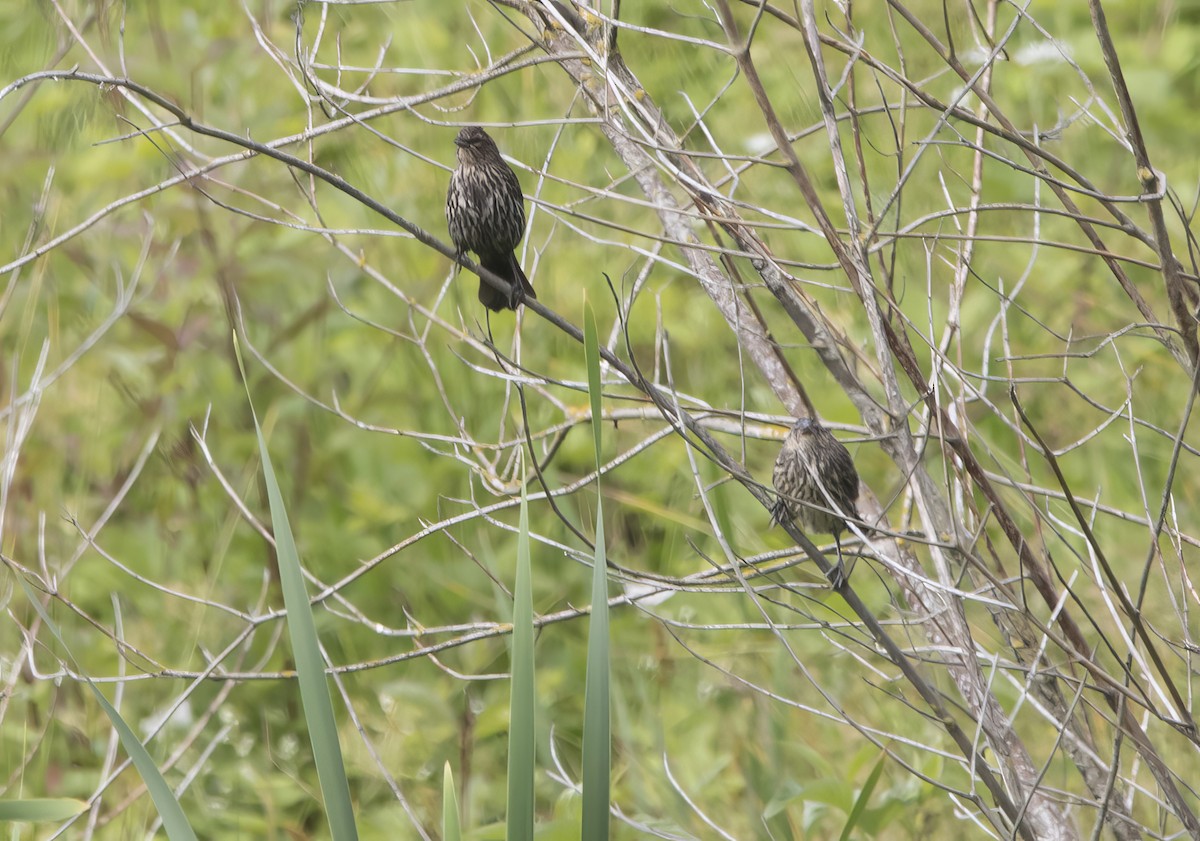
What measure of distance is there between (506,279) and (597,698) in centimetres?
167

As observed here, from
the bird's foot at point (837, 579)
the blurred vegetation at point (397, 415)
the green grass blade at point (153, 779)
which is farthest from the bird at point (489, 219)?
the green grass blade at point (153, 779)

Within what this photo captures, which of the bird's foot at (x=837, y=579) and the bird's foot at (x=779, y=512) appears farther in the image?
the bird's foot at (x=779, y=512)

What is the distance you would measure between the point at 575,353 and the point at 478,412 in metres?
0.47

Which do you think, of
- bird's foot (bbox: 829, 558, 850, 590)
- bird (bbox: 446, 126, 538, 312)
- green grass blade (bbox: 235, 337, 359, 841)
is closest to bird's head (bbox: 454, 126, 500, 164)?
bird (bbox: 446, 126, 538, 312)

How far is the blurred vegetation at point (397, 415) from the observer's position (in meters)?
3.49

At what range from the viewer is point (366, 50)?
5.42 meters

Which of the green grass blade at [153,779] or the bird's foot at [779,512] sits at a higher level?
the bird's foot at [779,512]

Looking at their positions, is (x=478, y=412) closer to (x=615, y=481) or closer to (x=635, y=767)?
(x=615, y=481)

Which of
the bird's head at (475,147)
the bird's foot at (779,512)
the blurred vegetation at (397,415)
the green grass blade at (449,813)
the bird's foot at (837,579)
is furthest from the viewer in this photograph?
the blurred vegetation at (397,415)

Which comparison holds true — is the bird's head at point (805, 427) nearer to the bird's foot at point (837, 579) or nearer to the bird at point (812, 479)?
the bird at point (812, 479)

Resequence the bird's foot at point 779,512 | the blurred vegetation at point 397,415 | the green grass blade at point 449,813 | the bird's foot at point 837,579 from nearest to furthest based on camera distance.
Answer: the green grass blade at point 449,813
the bird's foot at point 837,579
the bird's foot at point 779,512
the blurred vegetation at point 397,415

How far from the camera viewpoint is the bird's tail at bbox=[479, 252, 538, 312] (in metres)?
2.85

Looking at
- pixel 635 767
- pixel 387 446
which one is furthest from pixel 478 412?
pixel 635 767

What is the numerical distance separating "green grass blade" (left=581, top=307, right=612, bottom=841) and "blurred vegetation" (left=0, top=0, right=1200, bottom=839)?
165cm
